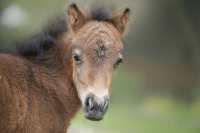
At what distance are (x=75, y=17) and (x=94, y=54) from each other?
64 cm

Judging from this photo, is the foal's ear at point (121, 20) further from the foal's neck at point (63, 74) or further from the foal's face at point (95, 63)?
the foal's neck at point (63, 74)

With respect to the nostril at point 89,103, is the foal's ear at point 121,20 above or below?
above

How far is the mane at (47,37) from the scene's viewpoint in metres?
8.80

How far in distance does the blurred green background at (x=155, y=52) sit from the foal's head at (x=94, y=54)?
10.2 metres

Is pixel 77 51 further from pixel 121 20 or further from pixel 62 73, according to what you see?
pixel 121 20

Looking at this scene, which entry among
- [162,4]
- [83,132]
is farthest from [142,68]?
[83,132]

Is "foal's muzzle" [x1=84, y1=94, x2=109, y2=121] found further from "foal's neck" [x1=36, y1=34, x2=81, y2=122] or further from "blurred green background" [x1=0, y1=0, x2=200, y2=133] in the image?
"blurred green background" [x1=0, y1=0, x2=200, y2=133]

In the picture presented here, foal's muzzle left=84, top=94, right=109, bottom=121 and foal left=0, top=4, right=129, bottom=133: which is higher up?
foal left=0, top=4, right=129, bottom=133

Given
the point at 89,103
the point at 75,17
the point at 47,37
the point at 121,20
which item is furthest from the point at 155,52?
the point at 89,103

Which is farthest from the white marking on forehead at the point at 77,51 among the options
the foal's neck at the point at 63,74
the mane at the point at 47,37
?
the mane at the point at 47,37

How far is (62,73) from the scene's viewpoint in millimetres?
8820

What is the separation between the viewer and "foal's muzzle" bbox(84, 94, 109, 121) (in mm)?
7926

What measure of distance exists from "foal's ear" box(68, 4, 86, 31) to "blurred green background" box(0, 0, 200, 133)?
1017 cm

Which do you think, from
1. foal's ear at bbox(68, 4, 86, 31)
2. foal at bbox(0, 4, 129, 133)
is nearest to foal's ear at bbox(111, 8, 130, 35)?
foal at bbox(0, 4, 129, 133)
